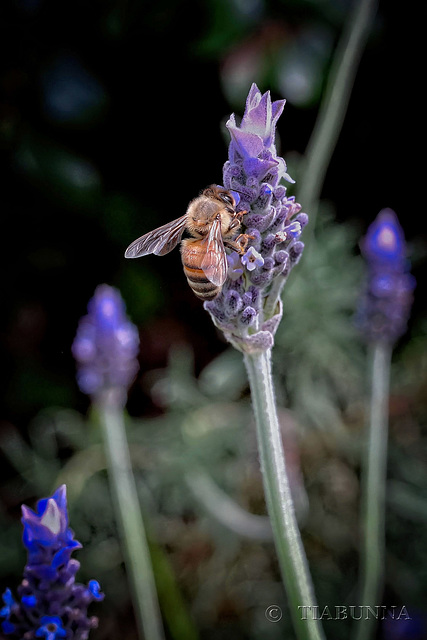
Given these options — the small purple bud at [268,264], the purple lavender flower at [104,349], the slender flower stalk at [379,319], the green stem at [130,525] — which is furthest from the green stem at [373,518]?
the small purple bud at [268,264]

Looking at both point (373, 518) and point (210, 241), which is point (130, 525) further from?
point (210, 241)

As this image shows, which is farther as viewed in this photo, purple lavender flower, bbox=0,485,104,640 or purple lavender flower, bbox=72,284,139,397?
Result: purple lavender flower, bbox=72,284,139,397

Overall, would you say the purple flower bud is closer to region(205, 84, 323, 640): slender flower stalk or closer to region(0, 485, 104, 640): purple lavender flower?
region(205, 84, 323, 640): slender flower stalk

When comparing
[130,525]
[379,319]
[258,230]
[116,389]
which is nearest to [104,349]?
[116,389]

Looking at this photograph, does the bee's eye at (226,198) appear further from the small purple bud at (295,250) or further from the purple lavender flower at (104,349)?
the purple lavender flower at (104,349)

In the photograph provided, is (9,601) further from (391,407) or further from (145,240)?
(391,407)

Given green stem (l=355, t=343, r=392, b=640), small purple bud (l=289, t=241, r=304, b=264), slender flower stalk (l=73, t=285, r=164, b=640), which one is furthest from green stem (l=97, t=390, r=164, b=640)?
small purple bud (l=289, t=241, r=304, b=264)
